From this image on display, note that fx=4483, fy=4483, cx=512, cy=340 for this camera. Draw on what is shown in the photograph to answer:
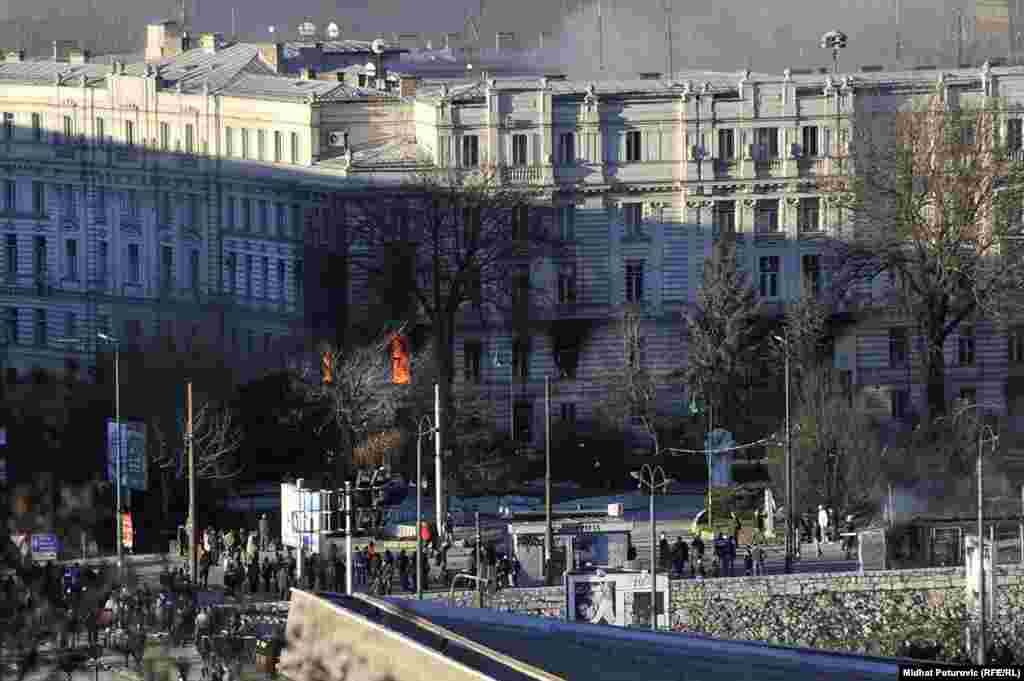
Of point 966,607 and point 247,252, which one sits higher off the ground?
point 247,252

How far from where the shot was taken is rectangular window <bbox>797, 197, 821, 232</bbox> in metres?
92.9

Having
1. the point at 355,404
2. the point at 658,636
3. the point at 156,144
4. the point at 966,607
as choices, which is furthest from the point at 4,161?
the point at 658,636

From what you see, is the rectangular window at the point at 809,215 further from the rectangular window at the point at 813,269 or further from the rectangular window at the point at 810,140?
the rectangular window at the point at 810,140

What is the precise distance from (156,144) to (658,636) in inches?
2243

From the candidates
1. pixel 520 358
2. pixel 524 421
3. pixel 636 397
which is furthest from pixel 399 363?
pixel 520 358

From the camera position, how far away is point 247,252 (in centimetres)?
9669

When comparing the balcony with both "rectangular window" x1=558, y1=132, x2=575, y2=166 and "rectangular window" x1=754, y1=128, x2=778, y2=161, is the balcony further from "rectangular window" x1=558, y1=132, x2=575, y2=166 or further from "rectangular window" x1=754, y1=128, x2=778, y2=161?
"rectangular window" x1=754, y1=128, x2=778, y2=161

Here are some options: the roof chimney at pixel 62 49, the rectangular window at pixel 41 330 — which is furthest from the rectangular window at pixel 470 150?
the roof chimney at pixel 62 49

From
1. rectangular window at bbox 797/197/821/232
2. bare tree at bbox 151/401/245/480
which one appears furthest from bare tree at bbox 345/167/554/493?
bare tree at bbox 151/401/245/480

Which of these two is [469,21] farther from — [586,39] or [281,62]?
[281,62]

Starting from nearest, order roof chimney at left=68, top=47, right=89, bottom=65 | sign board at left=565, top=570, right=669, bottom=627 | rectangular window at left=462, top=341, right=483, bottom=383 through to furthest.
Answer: sign board at left=565, top=570, right=669, bottom=627 < rectangular window at left=462, top=341, right=483, bottom=383 < roof chimney at left=68, top=47, right=89, bottom=65

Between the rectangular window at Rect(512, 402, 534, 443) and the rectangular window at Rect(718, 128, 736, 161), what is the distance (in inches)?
297

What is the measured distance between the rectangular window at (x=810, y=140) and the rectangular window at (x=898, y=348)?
4.21m

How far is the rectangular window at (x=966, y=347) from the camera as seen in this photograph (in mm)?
91188
